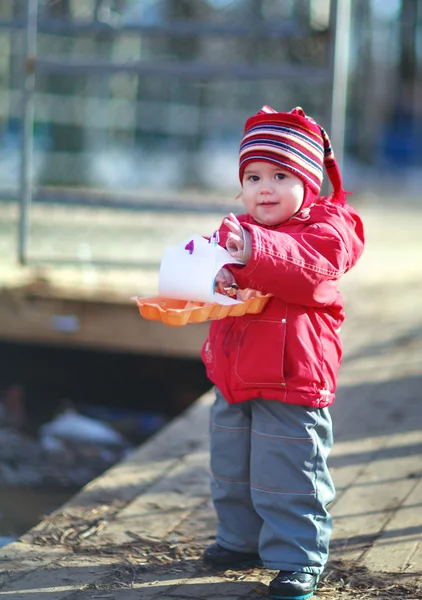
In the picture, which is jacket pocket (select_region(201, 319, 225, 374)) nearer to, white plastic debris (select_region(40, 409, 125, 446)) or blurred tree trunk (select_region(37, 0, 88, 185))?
white plastic debris (select_region(40, 409, 125, 446))

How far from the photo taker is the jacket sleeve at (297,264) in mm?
2207

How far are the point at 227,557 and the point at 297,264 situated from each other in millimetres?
893

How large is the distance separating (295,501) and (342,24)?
10.8ft

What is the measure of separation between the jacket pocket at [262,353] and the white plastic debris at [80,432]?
2.66 metres

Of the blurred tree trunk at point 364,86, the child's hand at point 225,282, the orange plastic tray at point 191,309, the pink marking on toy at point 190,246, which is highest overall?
the blurred tree trunk at point 364,86

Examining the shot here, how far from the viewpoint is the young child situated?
2.33 m

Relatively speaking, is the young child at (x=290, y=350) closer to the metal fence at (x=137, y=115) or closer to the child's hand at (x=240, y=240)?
the child's hand at (x=240, y=240)

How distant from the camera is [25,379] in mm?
6055

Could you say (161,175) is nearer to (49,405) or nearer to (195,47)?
(195,47)

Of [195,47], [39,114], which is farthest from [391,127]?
[39,114]

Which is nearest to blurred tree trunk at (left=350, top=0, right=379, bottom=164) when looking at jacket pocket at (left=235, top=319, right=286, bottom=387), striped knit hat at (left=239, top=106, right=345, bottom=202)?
striped knit hat at (left=239, top=106, right=345, bottom=202)

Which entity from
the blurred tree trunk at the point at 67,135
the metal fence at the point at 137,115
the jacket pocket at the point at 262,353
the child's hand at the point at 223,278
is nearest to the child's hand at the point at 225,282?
the child's hand at the point at 223,278

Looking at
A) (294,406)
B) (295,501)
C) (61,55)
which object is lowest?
(295,501)

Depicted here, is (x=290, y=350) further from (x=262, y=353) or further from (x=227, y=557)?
(x=227, y=557)
